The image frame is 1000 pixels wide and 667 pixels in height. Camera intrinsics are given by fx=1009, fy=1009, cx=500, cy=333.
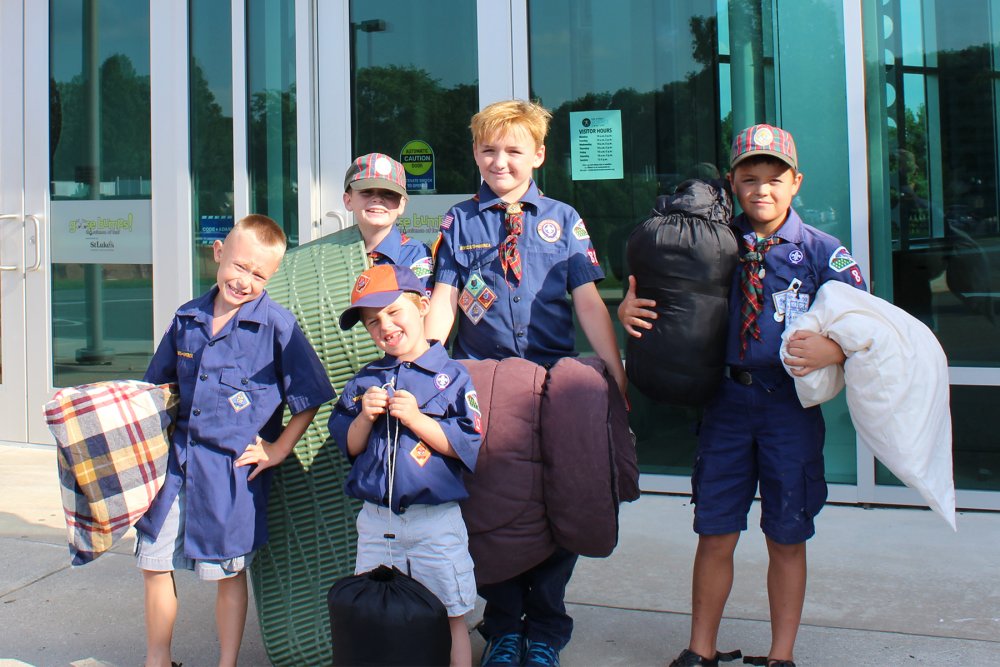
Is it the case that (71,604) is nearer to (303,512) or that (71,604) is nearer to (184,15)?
(303,512)

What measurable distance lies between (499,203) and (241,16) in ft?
10.2

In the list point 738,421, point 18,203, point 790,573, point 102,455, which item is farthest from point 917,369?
point 18,203

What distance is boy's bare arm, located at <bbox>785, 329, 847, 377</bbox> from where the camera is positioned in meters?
2.69

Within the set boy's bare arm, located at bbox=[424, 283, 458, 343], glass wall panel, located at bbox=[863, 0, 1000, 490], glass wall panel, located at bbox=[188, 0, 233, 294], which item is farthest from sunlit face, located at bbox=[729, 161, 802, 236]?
glass wall panel, located at bbox=[188, 0, 233, 294]

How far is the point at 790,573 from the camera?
9.59 ft

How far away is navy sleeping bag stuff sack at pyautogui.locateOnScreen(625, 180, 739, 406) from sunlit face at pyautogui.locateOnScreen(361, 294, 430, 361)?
62 centimetres

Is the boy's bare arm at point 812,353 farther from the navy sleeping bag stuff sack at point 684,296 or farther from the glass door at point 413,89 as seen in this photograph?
the glass door at point 413,89

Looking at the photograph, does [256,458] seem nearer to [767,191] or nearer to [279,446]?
[279,446]

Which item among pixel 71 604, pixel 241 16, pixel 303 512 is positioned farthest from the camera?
pixel 241 16

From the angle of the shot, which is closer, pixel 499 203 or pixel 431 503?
pixel 431 503

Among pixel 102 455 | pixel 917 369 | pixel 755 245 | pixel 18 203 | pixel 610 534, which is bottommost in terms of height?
pixel 610 534

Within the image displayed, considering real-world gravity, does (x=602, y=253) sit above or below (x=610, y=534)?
above

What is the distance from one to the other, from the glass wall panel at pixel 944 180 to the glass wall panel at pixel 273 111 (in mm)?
2942

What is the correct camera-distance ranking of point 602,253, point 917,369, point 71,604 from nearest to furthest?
point 917,369
point 71,604
point 602,253
